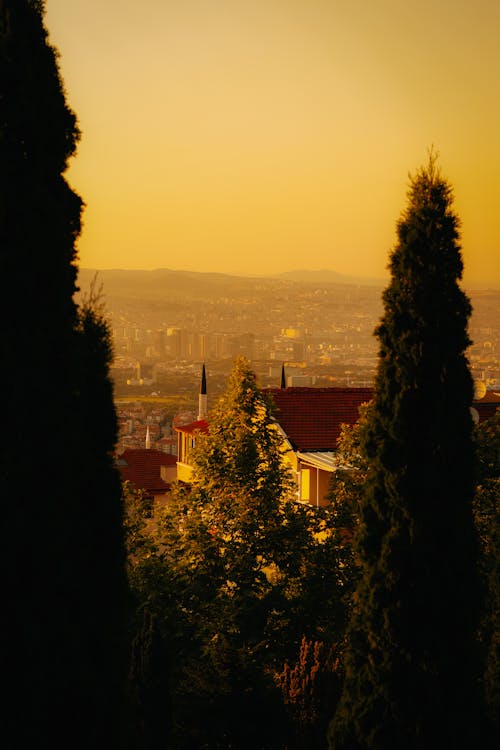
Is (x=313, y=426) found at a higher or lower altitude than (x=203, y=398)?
lower

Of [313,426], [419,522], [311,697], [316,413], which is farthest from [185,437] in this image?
[419,522]

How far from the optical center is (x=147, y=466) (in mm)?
46250

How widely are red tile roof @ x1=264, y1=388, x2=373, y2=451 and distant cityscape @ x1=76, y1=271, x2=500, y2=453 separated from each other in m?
8.31

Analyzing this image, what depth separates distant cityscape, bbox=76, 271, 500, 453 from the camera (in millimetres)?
40969

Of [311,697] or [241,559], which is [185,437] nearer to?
[241,559]

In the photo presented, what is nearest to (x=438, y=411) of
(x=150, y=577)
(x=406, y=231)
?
(x=406, y=231)

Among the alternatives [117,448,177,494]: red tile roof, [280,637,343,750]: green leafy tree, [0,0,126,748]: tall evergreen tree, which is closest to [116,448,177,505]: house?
[117,448,177,494]: red tile roof

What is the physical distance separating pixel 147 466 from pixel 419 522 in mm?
36090

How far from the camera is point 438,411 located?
37.8 feet

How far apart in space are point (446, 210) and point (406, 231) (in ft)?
2.27

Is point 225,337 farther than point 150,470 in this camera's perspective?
Yes

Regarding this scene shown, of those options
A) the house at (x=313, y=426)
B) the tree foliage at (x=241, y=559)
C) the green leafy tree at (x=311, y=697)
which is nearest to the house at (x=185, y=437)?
the house at (x=313, y=426)

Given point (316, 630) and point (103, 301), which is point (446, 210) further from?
point (316, 630)

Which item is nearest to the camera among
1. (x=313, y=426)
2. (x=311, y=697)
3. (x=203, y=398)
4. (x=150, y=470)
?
(x=311, y=697)
